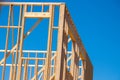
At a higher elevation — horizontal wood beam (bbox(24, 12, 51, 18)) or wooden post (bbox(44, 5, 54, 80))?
horizontal wood beam (bbox(24, 12, 51, 18))

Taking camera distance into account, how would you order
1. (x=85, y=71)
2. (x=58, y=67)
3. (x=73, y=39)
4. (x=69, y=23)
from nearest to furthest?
(x=58, y=67)
(x=69, y=23)
(x=73, y=39)
(x=85, y=71)

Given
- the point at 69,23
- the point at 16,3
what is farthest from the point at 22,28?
the point at 69,23

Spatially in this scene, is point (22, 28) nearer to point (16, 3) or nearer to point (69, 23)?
point (16, 3)

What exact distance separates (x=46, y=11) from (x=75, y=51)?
2651mm

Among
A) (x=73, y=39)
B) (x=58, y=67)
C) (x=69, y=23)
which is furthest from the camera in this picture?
(x=73, y=39)

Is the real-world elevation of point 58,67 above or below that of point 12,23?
below

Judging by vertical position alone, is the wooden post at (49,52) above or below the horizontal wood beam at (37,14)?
below

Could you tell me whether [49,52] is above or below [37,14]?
below

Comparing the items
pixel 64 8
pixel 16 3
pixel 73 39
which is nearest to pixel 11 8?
pixel 16 3

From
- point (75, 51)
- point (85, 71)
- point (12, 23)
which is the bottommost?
point (85, 71)

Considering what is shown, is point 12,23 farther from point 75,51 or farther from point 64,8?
point 75,51

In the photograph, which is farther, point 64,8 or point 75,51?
point 75,51

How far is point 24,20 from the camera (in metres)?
5.72

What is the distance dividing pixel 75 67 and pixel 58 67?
2723 millimetres
